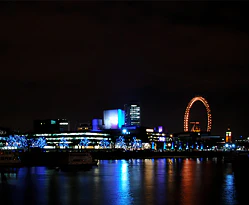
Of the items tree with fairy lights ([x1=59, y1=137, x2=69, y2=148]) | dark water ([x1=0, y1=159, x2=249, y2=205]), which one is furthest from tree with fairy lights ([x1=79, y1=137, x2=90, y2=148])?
dark water ([x1=0, y1=159, x2=249, y2=205])

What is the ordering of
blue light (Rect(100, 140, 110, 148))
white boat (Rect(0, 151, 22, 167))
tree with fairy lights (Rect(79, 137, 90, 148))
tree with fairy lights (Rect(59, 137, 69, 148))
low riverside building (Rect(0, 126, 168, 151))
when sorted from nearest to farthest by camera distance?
white boat (Rect(0, 151, 22, 167))
low riverside building (Rect(0, 126, 168, 151))
tree with fairy lights (Rect(79, 137, 90, 148))
tree with fairy lights (Rect(59, 137, 69, 148))
blue light (Rect(100, 140, 110, 148))

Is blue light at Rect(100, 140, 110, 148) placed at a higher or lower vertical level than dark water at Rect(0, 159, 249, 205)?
higher

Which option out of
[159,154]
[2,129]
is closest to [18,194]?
[159,154]

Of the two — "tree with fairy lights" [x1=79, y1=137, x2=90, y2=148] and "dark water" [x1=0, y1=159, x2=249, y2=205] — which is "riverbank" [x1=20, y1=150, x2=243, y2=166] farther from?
"dark water" [x1=0, y1=159, x2=249, y2=205]

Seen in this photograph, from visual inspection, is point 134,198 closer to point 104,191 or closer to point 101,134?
point 104,191

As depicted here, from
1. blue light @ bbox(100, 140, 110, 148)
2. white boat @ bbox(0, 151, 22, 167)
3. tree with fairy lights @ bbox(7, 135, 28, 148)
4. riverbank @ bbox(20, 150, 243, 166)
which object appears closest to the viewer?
white boat @ bbox(0, 151, 22, 167)

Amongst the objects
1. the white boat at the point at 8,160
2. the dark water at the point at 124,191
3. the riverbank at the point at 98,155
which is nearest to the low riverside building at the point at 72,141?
the riverbank at the point at 98,155

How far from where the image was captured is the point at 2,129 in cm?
18562

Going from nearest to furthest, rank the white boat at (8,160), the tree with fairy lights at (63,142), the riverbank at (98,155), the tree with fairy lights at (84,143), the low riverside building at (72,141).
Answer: the white boat at (8,160), the riverbank at (98,155), the low riverside building at (72,141), the tree with fairy lights at (84,143), the tree with fairy lights at (63,142)

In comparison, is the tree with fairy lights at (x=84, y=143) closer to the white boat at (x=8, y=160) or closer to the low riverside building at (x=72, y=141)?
the low riverside building at (x=72, y=141)

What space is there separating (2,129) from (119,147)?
5356 cm

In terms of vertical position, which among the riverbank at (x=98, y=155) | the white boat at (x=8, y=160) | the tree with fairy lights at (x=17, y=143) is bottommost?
the riverbank at (x=98, y=155)

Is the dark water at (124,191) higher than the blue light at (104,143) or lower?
lower

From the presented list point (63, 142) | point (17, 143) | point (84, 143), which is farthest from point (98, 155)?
point (63, 142)
